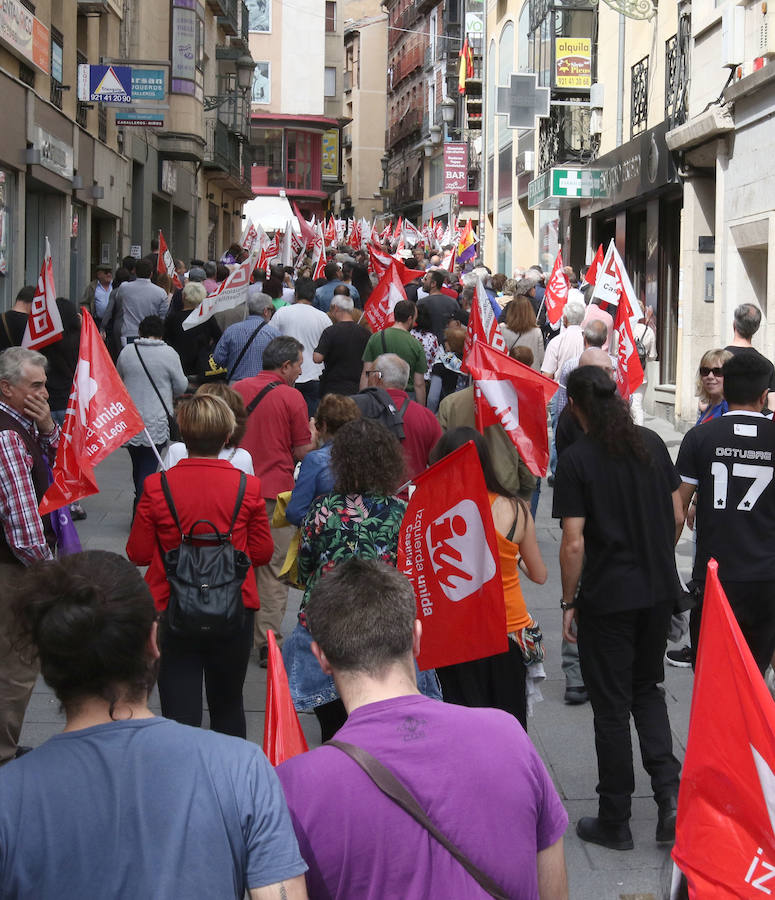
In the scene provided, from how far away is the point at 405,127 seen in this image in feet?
245

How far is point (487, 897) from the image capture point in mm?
2354

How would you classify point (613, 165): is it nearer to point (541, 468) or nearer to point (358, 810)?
point (541, 468)

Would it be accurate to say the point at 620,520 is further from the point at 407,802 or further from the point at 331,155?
the point at 331,155

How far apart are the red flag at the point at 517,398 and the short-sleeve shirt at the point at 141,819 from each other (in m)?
4.69

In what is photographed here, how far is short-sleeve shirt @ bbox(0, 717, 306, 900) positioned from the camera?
2.19m

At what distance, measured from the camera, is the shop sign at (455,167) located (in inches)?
2039

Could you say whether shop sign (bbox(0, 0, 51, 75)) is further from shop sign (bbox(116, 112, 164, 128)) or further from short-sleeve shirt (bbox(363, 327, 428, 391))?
short-sleeve shirt (bbox(363, 327, 428, 391))

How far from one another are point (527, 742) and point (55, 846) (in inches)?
35.2

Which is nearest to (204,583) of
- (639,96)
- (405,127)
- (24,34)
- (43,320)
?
(43,320)

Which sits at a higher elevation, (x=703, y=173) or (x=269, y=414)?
(x=703, y=173)

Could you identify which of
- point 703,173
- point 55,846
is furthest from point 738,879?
point 703,173

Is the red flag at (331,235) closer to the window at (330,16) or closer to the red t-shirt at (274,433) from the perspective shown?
the red t-shirt at (274,433)

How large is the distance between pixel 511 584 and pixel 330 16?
73.9 m

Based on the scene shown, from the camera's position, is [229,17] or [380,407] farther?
[229,17]
